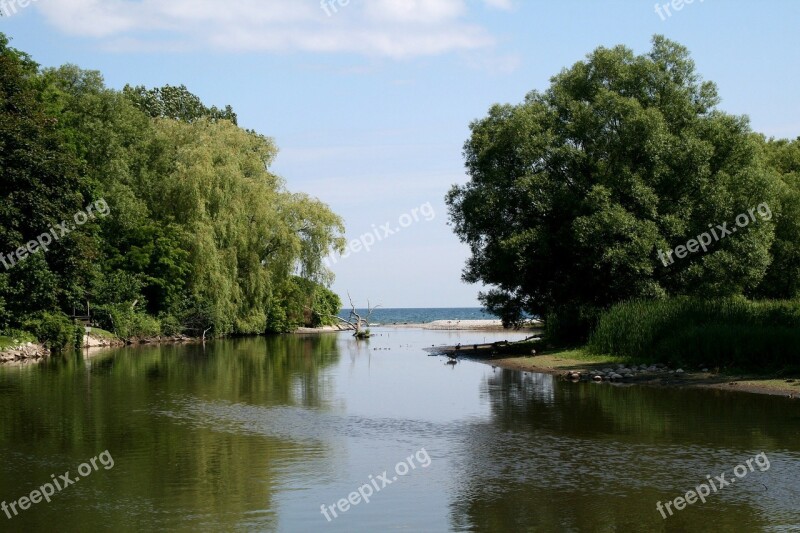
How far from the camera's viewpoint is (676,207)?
3934cm

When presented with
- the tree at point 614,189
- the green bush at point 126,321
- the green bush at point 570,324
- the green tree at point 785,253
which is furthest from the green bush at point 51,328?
the green tree at point 785,253

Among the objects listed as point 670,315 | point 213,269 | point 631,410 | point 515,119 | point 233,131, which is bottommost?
point 631,410

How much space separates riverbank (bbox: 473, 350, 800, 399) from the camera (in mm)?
25861

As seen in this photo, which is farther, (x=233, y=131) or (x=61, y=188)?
(x=233, y=131)

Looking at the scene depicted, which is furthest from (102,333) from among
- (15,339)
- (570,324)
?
(570,324)

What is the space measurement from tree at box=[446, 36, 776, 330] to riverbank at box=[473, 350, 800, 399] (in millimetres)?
4098

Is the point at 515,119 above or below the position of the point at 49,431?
above

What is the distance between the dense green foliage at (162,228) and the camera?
4506 cm

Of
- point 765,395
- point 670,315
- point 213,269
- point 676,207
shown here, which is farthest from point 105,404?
point 213,269

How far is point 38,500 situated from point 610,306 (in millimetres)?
Result: 31184

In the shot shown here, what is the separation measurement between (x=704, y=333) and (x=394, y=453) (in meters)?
18.3

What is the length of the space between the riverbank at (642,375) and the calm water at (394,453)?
1.30 metres

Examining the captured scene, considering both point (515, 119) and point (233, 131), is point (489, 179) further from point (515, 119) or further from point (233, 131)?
point (233, 131)

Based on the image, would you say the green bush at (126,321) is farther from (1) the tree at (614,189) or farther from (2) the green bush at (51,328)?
(1) the tree at (614,189)
